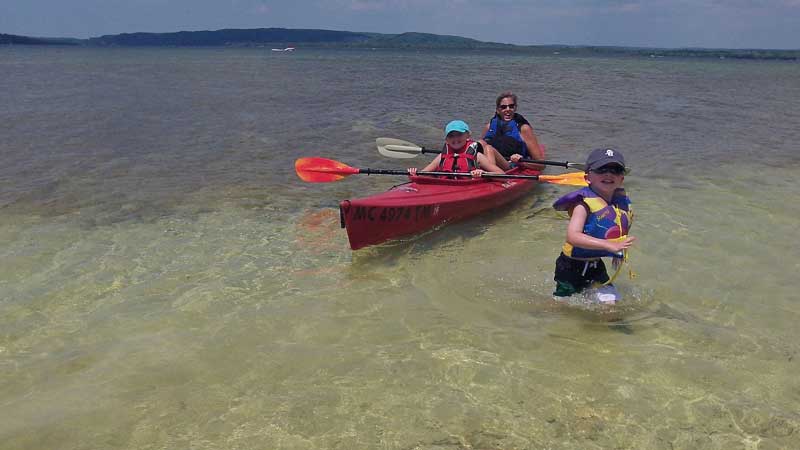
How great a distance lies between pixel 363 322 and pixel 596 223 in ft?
7.26

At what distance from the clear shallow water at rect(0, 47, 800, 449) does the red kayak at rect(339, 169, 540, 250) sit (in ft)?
0.80

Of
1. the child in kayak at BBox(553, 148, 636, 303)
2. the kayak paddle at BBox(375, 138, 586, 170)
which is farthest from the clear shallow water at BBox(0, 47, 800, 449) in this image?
the kayak paddle at BBox(375, 138, 586, 170)

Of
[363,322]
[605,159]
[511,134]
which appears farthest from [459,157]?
[605,159]

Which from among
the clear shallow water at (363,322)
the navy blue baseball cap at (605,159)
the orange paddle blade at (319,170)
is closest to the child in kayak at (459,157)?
the clear shallow water at (363,322)

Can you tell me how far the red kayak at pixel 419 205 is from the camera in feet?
21.7

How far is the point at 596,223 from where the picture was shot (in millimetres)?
4426

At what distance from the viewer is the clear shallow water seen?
144 inches

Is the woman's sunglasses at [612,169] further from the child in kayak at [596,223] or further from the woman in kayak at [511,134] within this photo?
the woman in kayak at [511,134]

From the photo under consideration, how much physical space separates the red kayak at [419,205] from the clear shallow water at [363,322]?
0.80 ft

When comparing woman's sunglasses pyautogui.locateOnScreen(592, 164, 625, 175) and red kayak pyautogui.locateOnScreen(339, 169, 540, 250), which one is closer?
woman's sunglasses pyautogui.locateOnScreen(592, 164, 625, 175)

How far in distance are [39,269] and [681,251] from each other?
7.51 meters

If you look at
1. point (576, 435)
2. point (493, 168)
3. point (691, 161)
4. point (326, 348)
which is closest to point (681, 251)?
point (493, 168)

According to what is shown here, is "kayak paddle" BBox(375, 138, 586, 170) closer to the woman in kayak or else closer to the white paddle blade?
the white paddle blade

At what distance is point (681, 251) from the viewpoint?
6.91 meters
